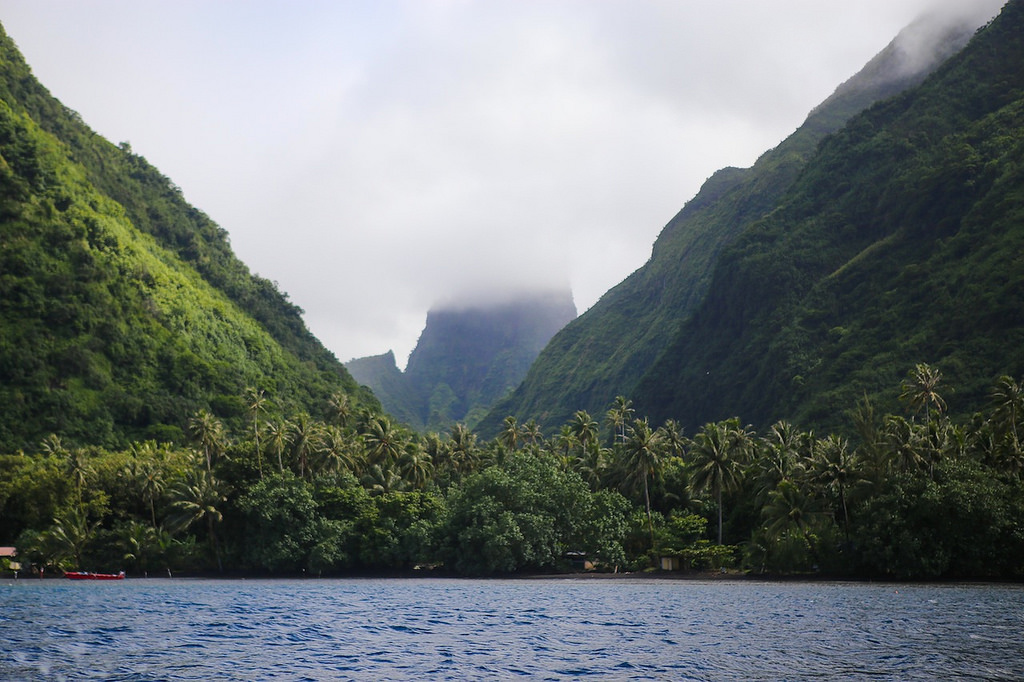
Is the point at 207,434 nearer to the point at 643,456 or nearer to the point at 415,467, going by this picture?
the point at 415,467

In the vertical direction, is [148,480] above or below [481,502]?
above

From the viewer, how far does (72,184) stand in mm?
198125

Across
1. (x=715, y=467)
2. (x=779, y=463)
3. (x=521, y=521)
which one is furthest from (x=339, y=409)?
(x=779, y=463)

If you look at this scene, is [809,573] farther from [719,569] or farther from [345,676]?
[345,676]

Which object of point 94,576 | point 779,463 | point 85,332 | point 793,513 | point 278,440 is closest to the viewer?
point 793,513

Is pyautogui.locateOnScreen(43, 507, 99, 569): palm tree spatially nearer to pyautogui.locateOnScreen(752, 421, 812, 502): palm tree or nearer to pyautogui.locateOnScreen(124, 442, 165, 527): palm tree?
pyautogui.locateOnScreen(124, 442, 165, 527): palm tree

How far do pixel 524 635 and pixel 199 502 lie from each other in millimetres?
77336

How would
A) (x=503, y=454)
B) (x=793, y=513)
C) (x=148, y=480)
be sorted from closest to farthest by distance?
(x=793, y=513)
(x=148, y=480)
(x=503, y=454)

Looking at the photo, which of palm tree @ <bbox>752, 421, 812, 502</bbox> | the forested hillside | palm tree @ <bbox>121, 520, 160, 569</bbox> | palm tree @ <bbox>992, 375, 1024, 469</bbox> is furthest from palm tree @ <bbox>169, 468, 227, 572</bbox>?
palm tree @ <bbox>992, 375, 1024, 469</bbox>

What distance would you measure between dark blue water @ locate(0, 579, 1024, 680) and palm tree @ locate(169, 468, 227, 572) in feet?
92.4

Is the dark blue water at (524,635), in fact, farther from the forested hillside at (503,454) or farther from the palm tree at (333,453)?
the palm tree at (333,453)

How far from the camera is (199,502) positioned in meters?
114

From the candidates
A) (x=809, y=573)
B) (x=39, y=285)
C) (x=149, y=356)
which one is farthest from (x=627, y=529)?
(x=39, y=285)

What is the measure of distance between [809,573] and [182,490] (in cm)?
7888
